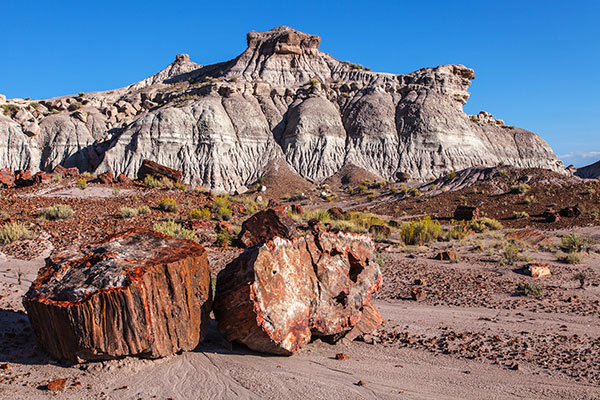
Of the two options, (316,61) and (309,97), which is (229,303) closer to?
(309,97)

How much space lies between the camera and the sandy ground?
445 centimetres

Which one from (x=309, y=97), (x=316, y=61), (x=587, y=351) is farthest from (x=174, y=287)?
(x=316, y=61)

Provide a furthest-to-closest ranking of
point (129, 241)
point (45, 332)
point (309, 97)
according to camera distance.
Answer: point (309, 97) < point (129, 241) < point (45, 332)

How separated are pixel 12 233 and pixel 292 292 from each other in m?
9.64

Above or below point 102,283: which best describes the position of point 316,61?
above

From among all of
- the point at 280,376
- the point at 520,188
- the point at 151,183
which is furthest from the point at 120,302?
the point at 520,188

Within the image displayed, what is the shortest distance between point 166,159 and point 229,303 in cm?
4085

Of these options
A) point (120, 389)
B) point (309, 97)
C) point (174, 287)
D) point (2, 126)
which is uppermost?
point (309, 97)

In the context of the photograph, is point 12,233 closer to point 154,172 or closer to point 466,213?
point 154,172

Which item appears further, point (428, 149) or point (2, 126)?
point (428, 149)

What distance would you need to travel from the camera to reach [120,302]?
4492 millimetres

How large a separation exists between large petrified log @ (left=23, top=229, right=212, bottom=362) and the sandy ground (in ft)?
0.74

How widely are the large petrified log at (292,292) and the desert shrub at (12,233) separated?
28.2 feet

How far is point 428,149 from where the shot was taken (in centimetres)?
4956
